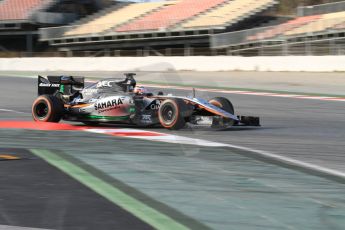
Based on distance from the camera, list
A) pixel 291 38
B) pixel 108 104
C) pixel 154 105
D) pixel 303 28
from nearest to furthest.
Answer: pixel 154 105
pixel 108 104
pixel 291 38
pixel 303 28

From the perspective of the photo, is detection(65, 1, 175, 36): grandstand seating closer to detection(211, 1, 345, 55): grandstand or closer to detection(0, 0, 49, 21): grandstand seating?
detection(0, 0, 49, 21): grandstand seating

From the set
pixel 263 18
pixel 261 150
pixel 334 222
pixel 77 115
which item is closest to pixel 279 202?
pixel 334 222

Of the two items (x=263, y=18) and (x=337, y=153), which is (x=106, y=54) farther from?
(x=337, y=153)

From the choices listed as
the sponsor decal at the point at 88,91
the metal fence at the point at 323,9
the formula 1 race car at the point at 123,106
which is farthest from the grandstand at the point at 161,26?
the sponsor decal at the point at 88,91

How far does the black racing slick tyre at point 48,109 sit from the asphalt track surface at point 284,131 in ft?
3.04

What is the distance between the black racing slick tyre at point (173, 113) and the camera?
30.7 feet

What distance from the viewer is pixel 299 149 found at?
314 inches

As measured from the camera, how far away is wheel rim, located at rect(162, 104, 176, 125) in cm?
948

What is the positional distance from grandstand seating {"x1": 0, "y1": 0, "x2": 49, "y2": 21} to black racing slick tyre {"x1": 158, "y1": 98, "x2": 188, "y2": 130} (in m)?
33.6

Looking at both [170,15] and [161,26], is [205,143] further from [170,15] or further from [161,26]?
[170,15]

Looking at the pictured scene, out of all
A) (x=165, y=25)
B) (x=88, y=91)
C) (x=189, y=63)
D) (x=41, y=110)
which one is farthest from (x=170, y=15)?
(x=88, y=91)

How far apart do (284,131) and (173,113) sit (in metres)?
1.90

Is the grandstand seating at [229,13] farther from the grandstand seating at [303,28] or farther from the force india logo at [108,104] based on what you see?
the force india logo at [108,104]

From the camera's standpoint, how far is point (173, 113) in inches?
373
